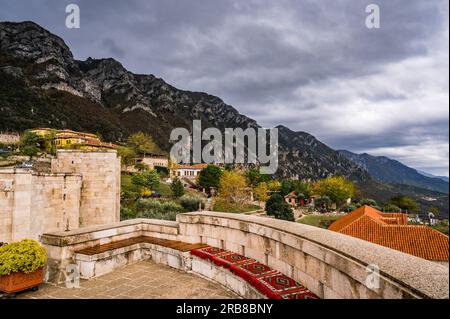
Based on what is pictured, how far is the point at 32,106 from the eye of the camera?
83750 millimetres

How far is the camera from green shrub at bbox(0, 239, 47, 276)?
4.42 meters

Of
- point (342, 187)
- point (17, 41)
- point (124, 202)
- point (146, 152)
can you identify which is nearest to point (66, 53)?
point (17, 41)

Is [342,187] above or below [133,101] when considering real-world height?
below

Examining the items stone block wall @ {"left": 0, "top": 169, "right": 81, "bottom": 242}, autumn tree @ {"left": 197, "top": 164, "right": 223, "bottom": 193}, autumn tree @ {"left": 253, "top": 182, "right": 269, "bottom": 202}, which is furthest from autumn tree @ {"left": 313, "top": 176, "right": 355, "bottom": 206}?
stone block wall @ {"left": 0, "top": 169, "right": 81, "bottom": 242}

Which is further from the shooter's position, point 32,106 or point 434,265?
point 32,106

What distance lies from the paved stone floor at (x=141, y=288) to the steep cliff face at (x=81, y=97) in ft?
270

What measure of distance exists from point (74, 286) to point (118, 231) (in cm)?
180

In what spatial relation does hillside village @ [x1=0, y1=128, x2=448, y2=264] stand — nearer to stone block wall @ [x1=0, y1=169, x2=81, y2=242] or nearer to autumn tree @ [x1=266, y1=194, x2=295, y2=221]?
autumn tree @ [x1=266, y1=194, x2=295, y2=221]

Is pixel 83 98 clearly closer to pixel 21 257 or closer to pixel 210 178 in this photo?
pixel 210 178

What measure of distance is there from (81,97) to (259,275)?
130 m

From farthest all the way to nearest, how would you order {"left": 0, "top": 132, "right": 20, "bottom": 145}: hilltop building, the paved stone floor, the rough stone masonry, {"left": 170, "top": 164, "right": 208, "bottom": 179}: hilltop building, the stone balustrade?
{"left": 170, "top": 164, "right": 208, "bottom": 179}: hilltop building < {"left": 0, "top": 132, "right": 20, "bottom": 145}: hilltop building < the rough stone masonry < the paved stone floor < the stone balustrade

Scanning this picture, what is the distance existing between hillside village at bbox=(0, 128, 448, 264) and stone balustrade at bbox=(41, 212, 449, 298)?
1917 cm

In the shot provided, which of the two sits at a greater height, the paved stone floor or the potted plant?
the potted plant
